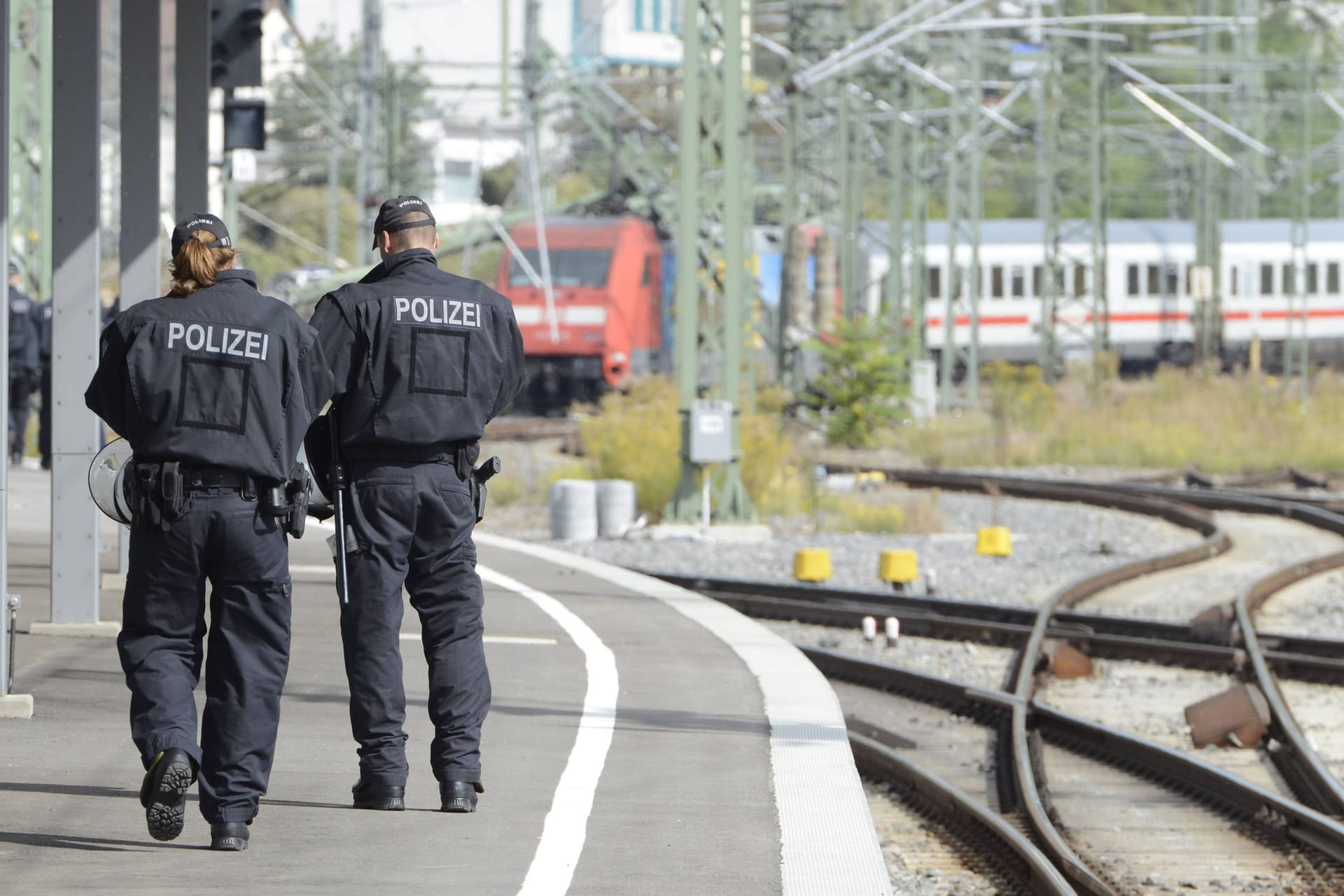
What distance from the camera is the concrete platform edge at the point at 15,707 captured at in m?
7.79

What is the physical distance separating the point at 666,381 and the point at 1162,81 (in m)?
39.1

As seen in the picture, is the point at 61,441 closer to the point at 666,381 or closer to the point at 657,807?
the point at 657,807

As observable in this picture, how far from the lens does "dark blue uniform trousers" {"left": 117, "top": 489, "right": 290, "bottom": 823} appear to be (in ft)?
19.1

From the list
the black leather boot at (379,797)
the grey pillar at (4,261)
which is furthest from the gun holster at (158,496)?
the grey pillar at (4,261)

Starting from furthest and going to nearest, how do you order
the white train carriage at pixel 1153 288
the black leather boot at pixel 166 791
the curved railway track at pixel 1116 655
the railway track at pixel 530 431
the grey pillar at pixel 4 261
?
the white train carriage at pixel 1153 288, the railway track at pixel 530 431, the curved railway track at pixel 1116 655, the grey pillar at pixel 4 261, the black leather boot at pixel 166 791

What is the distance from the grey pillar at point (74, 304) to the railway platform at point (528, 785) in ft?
1.18

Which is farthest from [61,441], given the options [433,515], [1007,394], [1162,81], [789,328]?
[1162,81]

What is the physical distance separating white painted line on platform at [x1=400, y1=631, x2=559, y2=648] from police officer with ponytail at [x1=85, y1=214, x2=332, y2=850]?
462 cm

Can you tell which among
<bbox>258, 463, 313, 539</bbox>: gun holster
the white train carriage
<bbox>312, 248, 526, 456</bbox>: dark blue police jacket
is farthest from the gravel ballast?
the white train carriage

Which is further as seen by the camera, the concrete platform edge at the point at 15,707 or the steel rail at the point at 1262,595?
the steel rail at the point at 1262,595

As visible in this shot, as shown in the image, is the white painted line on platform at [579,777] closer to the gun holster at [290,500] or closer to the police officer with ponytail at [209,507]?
the police officer with ponytail at [209,507]

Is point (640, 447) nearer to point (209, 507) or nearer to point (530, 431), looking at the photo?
point (530, 431)

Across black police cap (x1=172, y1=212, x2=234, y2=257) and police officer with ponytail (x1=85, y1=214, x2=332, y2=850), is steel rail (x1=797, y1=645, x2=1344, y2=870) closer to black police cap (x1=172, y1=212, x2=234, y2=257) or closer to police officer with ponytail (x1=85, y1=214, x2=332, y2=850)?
police officer with ponytail (x1=85, y1=214, x2=332, y2=850)

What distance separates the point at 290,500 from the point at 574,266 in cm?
3166
